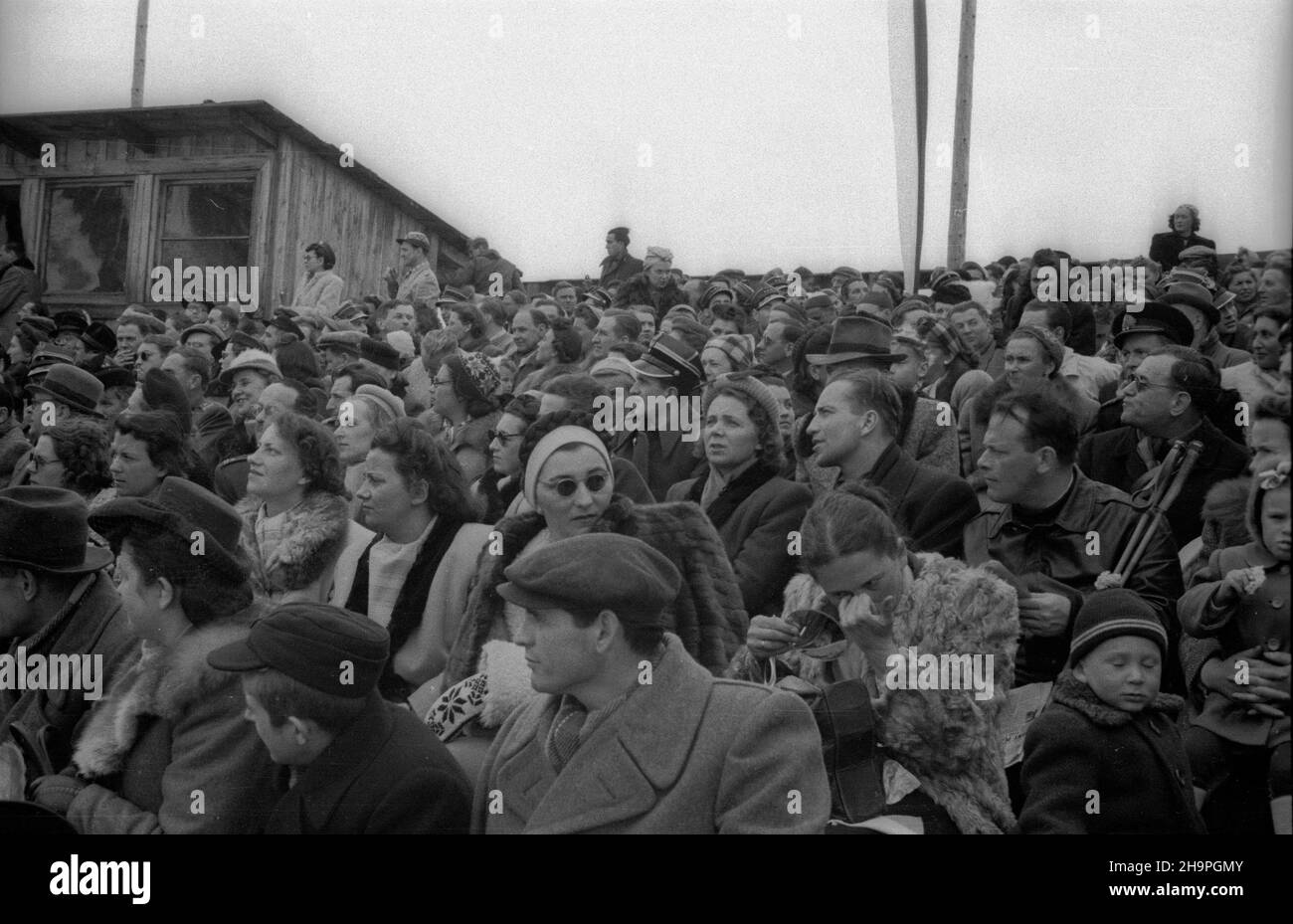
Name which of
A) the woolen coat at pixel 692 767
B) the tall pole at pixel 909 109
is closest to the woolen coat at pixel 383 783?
the woolen coat at pixel 692 767

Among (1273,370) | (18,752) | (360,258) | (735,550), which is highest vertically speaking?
(360,258)

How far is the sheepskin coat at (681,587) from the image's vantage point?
3996 mm

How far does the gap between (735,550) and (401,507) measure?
100cm

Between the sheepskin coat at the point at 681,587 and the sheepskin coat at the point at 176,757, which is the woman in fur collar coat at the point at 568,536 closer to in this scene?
the sheepskin coat at the point at 681,587

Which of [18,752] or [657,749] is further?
[18,752]

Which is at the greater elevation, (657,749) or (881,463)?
(881,463)

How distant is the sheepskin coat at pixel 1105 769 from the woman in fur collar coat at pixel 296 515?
6.76 ft

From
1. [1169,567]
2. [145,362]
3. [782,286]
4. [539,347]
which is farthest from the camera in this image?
[782,286]

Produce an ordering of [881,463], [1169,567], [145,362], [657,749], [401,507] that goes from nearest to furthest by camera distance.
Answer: [657,749] < [1169,567] < [881,463] < [401,507] < [145,362]

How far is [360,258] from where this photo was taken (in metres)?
6.16

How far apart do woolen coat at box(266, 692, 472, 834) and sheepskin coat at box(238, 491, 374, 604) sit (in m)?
0.99
